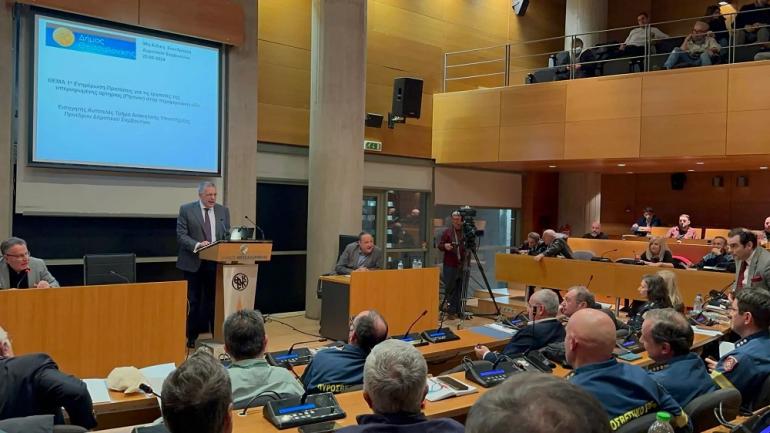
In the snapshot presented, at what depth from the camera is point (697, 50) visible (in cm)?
845

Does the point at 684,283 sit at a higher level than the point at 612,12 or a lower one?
lower

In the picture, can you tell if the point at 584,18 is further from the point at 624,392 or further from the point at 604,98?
the point at 624,392

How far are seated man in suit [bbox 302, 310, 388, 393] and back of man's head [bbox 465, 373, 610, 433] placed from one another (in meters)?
2.19

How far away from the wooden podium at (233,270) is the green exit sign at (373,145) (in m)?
3.74

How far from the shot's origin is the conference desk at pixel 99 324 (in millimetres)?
3916

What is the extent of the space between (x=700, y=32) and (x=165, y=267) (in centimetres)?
768

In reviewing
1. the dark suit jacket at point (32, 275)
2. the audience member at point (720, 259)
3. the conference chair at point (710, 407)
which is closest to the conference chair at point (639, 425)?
the conference chair at point (710, 407)

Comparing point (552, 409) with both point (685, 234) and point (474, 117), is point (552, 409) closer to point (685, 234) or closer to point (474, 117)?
point (474, 117)

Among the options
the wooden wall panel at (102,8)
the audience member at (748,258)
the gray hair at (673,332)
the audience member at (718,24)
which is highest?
the audience member at (718,24)

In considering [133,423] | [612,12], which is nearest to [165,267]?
[133,423]

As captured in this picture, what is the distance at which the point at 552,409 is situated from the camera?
2.95ft

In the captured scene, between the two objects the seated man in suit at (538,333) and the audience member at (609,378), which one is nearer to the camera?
the audience member at (609,378)

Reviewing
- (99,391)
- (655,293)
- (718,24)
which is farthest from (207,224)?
(718,24)

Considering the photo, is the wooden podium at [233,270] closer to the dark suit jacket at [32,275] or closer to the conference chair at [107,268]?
the conference chair at [107,268]
